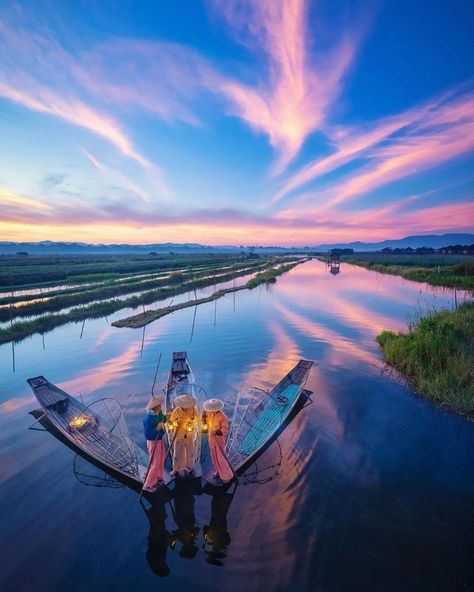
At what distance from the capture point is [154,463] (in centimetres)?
755

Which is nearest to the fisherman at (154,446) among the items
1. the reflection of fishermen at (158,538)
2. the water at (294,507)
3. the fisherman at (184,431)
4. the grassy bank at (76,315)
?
the fisherman at (184,431)

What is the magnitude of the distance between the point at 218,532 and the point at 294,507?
78.6 inches

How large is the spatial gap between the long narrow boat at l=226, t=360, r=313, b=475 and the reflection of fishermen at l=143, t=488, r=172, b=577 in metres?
2.08

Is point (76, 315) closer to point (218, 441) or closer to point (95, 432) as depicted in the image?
point (95, 432)

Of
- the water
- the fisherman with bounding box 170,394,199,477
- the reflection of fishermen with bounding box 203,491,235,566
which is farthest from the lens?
the fisherman with bounding box 170,394,199,477

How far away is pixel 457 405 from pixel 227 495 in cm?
960

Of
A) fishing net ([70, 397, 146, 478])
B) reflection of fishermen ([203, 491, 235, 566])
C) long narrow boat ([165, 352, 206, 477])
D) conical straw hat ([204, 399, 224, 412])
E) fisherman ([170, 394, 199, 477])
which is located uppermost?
conical straw hat ([204, 399, 224, 412])

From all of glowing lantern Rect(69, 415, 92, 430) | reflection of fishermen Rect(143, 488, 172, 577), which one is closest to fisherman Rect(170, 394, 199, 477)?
reflection of fishermen Rect(143, 488, 172, 577)

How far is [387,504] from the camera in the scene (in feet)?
25.7

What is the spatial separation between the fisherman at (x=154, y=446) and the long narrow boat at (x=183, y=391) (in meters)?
0.67

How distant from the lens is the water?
6219mm

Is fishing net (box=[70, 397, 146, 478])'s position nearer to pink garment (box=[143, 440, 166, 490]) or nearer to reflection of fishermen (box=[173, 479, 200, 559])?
pink garment (box=[143, 440, 166, 490])

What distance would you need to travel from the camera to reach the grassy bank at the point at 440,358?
40.8 ft

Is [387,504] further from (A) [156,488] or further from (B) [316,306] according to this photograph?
(B) [316,306]
